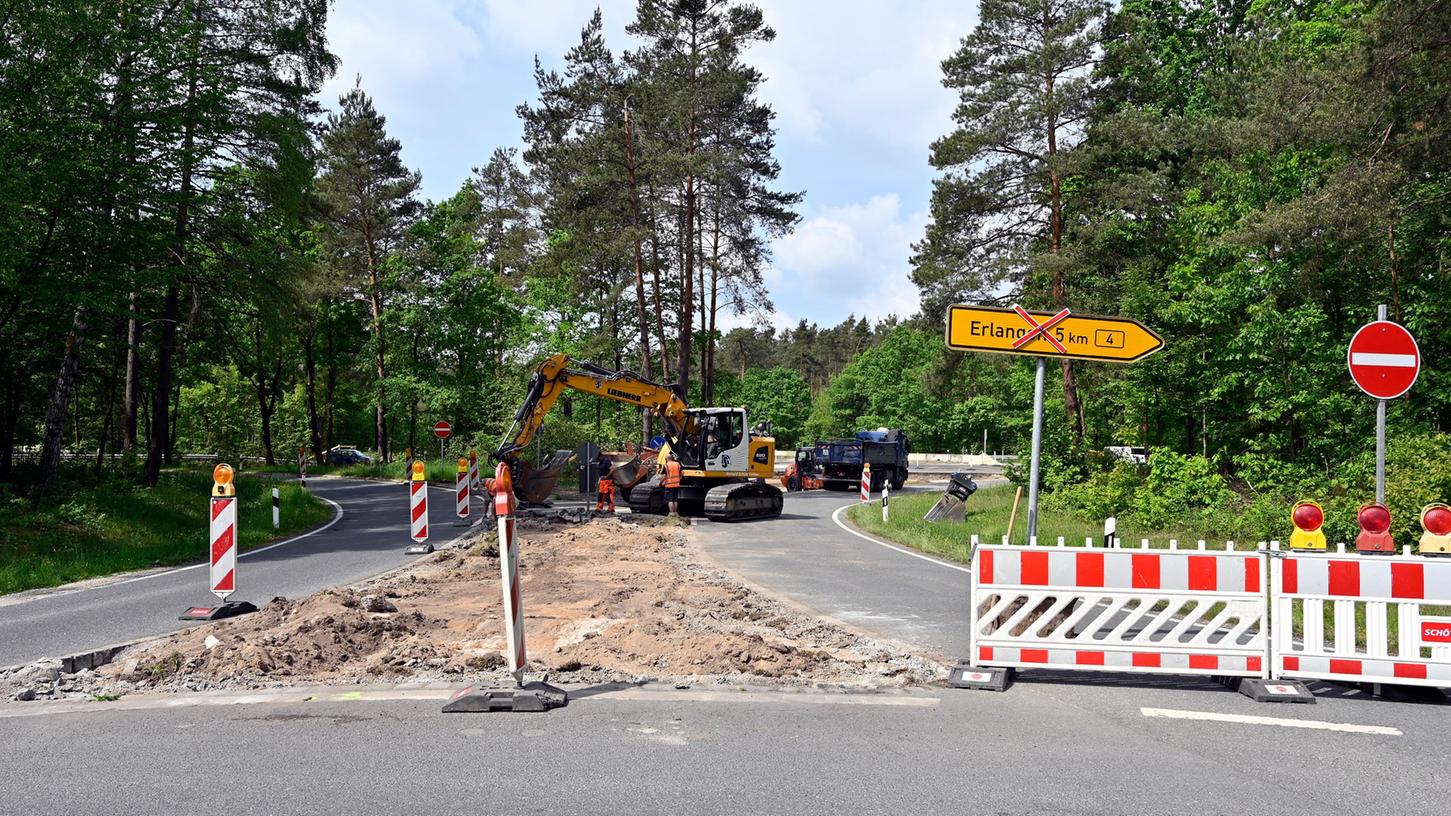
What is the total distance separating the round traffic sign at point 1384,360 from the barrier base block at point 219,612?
35.6 ft

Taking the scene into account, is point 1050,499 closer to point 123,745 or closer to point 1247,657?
point 1247,657

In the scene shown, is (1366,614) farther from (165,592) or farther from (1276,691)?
(165,592)

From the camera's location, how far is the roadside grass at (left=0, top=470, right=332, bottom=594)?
1372cm

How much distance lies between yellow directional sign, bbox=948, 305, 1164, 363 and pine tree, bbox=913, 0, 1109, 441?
17312 mm

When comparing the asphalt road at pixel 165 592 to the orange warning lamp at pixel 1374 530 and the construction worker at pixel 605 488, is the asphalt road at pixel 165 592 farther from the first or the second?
the orange warning lamp at pixel 1374 530

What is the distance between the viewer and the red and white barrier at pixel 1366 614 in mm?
6293

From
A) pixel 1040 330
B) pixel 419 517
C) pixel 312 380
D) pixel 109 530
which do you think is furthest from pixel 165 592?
pixel 312 380

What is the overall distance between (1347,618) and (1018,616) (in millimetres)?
2171

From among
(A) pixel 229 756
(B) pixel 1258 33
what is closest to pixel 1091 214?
(B) pixel 1258 33

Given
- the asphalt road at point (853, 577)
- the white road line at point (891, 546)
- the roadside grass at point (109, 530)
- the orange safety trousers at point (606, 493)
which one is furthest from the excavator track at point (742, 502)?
the roadside grass at point (109, 530)

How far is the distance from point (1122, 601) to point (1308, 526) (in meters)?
1.63

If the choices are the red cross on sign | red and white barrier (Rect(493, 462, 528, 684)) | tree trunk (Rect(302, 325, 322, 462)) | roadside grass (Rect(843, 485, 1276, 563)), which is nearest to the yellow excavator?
roadside grass (Rect(843, 485, 1276, 563))

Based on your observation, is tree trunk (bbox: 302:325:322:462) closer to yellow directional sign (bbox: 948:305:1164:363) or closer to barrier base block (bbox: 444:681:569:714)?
yellow directional sign (bbox: 948:305:1164:363)

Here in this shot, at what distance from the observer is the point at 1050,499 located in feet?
76.8
